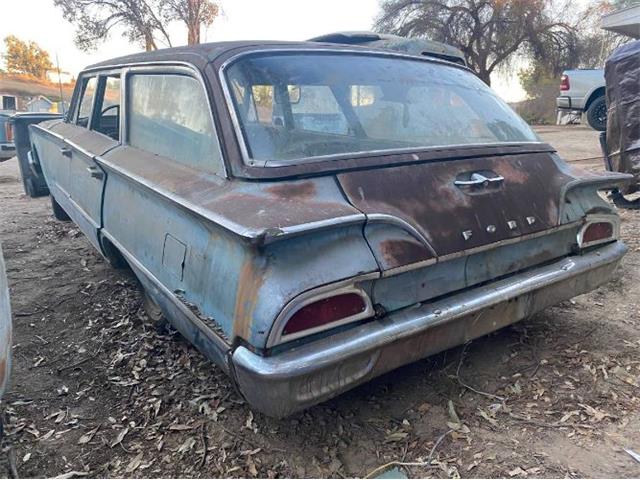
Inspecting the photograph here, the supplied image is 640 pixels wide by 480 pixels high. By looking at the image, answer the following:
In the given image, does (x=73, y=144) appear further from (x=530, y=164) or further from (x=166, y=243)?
(x=530, y=164)

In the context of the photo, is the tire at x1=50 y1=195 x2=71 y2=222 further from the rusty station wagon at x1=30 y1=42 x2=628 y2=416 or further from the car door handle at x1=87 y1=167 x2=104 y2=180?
the rusty station wagon at x1=30 y1=42 x2=628 y2=416

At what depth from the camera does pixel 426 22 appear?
896 inches

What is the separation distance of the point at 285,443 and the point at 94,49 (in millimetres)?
23062

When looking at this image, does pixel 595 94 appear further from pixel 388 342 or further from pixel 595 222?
pixel 388 342

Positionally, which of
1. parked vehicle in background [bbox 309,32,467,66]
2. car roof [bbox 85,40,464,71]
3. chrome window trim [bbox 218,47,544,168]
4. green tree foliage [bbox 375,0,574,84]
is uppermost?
green tree foliage [bbox 375,0,574,84]

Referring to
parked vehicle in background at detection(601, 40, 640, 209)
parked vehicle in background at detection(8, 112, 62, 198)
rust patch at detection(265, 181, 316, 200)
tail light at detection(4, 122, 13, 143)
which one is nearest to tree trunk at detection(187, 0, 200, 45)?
tail light at detection(4, 122, 13, 143)

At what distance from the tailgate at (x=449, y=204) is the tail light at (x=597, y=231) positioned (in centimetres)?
24

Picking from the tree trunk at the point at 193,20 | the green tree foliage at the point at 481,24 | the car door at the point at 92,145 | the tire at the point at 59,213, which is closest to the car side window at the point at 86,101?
the car door at the point at 92,145

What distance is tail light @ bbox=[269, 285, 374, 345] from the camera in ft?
5.63

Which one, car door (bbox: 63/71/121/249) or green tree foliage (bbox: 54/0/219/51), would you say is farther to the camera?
green tree foliage (bbox: 54/0/219/51)

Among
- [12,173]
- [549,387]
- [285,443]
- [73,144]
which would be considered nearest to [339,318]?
[285,443]

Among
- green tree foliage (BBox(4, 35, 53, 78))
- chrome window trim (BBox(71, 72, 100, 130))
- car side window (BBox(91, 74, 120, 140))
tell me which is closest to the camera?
car side window (BBox(91, 74, 120, 140))

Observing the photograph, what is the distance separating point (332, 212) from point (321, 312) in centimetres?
36

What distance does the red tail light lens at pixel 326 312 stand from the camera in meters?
1.74
